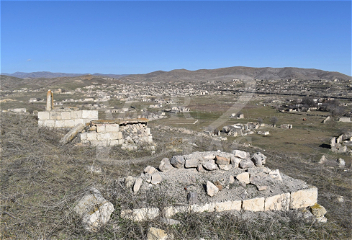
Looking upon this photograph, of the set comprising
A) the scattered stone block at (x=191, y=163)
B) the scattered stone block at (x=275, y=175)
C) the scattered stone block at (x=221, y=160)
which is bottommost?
the scattered stone block at (x=275, y=175)

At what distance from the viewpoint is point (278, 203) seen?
475 centimetres

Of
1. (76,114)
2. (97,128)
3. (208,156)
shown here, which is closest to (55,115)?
(76,114)

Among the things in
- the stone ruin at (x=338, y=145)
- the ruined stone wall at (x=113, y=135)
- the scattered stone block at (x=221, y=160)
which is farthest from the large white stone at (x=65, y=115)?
the stone ruin at (x=338, y=145)

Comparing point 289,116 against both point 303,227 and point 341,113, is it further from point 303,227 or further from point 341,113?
point 303,227

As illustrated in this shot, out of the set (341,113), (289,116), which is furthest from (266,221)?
(341,113)

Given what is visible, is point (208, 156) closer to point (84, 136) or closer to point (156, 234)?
point (156, 234)

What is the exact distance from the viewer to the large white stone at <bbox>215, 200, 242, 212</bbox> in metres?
4.36

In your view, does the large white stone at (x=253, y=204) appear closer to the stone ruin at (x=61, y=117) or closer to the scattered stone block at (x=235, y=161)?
the scattered stone block at (x=235, y=161)

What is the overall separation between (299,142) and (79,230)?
20689 mm

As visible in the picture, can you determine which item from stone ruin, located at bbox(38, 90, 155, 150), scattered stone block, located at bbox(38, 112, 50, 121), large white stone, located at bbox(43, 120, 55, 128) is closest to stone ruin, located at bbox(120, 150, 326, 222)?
stone ruin, located at bbox(38, 90, 155, 150)

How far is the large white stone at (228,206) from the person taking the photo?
14.3 ft

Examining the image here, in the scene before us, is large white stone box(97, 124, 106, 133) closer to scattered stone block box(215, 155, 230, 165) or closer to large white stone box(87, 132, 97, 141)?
large white stone box(87, 132, 97, 141)

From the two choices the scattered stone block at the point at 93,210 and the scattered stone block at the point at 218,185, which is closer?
the scattered stone block at the point at 93,210

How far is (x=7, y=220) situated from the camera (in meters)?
3.64
